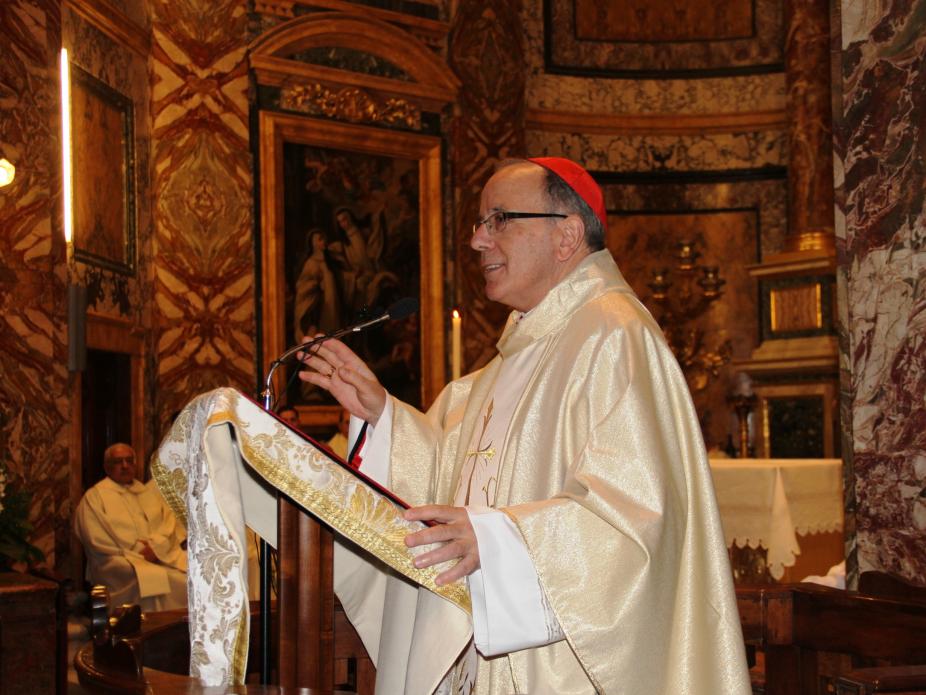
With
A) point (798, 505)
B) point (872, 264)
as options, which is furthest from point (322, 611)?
point (798, 505)

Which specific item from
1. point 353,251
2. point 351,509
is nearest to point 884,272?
point 351,509

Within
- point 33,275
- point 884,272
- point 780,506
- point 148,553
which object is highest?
point 33,275

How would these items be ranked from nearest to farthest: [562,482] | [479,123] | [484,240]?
[562,482] < [484,240] < [479,123]

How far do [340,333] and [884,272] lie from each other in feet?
7.03

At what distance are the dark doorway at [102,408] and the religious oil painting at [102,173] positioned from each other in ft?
2.43

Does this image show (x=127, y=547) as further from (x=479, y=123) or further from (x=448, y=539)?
(x=448, y=539)

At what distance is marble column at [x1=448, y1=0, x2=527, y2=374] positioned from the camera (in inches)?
479

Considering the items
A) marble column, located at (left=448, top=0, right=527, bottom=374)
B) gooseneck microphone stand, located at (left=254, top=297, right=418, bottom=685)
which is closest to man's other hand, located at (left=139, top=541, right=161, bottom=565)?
marble column, located at (left=448, top=0, right=527, bottom=374)

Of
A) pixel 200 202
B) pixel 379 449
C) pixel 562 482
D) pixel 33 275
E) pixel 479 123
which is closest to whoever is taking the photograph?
pixel 562 482

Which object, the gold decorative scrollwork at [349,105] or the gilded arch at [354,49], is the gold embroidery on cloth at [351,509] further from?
the gold decorative scrollwork at [349,105]

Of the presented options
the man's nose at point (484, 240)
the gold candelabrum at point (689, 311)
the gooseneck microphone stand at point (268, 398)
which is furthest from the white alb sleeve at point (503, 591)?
the gold candelabrum at point (689, 311)

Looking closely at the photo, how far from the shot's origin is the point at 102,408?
990 cm

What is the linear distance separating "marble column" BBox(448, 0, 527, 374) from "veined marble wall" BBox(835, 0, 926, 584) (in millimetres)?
7952

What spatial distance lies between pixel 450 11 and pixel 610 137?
2.57 m
